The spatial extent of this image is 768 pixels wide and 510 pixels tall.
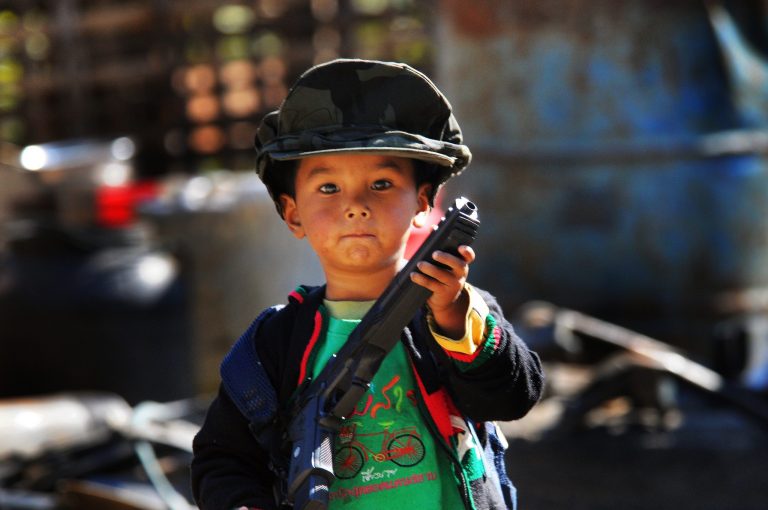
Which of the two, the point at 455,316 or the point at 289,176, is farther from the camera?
the point at 289,176

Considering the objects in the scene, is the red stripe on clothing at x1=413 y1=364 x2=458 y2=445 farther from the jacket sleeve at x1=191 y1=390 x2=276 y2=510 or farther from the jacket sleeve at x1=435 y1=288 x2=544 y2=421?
the jacket sleeve at x1=191 y1=390 x2=276 y2=510

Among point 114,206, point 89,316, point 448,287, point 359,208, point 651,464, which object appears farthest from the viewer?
point 114,206

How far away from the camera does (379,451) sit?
190 centimetres

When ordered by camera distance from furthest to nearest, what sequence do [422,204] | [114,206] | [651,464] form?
1. [114,206]
2. [651,464]
3. [422,204]

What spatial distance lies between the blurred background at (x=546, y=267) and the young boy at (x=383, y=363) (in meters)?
1.80

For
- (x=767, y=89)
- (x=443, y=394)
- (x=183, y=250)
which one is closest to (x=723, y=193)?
(x=767, y=89)

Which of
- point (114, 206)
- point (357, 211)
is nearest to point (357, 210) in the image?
point (357, 211)

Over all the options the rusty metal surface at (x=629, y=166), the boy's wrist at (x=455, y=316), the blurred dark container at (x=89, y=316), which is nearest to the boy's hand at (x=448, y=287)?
the boy's wrist at (x=455, y=316)

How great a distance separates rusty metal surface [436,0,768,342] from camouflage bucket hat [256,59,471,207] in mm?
4034

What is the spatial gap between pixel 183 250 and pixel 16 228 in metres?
0.73

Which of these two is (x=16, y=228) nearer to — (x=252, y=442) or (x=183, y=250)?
(x=183, y=250)

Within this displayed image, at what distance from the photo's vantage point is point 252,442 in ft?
6.39

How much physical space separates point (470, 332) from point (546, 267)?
4156mm

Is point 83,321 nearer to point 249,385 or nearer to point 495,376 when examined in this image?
point 249,385
